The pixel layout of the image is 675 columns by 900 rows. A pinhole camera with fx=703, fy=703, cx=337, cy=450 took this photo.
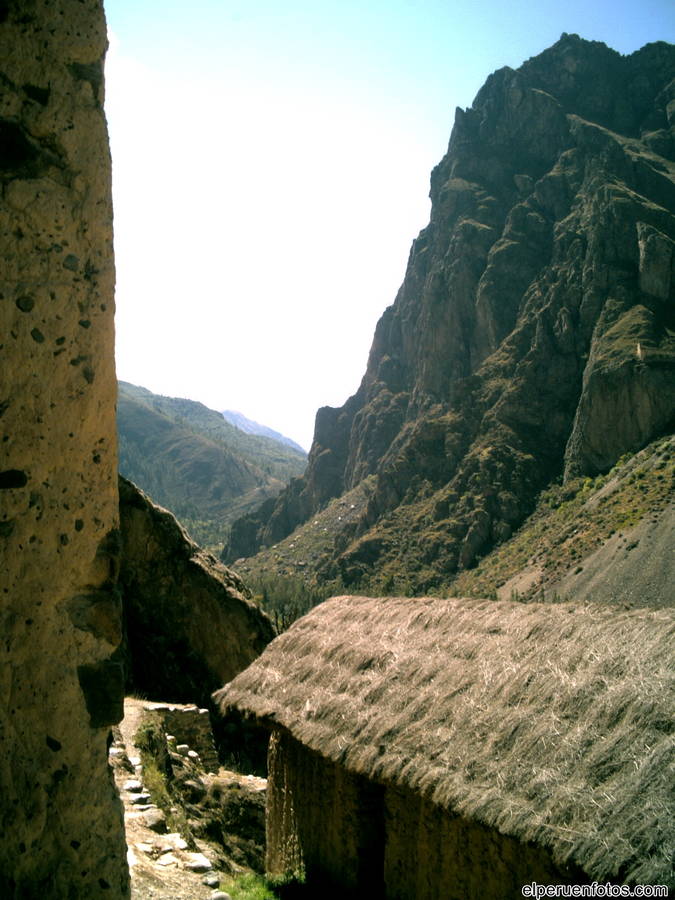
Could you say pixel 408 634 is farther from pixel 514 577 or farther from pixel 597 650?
pixel 514 577

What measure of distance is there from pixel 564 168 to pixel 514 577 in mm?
76626

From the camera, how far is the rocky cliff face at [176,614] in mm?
17750

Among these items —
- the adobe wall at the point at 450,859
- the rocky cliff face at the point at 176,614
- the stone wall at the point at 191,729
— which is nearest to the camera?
the adobe wall at the point at 450,859

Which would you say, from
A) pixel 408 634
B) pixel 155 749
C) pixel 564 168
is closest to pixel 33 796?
pixel 408 634

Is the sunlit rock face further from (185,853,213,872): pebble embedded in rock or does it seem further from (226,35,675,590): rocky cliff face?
(226,35,675,590): rocky cliff face

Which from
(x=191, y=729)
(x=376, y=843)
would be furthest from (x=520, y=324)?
(x=376, y=843)

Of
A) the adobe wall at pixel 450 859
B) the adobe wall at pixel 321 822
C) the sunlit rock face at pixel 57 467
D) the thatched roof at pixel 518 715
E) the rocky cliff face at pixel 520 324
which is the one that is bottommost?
the adobe wall at pixel 321 822

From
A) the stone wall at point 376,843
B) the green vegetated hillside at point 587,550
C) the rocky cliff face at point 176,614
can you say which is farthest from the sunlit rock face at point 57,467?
the green vegetated hillside at point 587,550

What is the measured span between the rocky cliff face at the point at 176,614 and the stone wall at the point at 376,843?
8.54 meters

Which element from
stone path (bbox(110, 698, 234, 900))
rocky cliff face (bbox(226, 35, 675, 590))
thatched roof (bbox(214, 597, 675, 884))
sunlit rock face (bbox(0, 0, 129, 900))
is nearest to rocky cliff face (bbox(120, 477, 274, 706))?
thatched roof (bbox(214, 597, 675, 884))

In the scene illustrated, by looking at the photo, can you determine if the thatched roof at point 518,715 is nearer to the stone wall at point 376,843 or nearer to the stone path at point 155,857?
the stone wall at point 376,843

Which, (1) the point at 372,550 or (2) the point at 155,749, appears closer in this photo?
(2) the point at 155,749

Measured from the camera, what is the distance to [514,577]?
246 feet

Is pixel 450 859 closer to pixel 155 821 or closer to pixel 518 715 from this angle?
pixel 518 715
